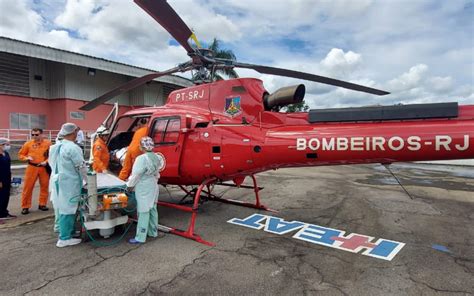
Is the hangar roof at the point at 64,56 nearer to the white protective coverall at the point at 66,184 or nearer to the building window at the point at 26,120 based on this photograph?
the building window at the point at 26,120

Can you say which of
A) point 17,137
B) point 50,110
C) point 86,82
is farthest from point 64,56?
point 17,137

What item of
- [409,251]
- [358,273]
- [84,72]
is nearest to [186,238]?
[358,273]

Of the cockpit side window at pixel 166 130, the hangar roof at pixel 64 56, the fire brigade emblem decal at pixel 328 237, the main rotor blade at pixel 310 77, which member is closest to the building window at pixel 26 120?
the hangar roof at pixel 64 56

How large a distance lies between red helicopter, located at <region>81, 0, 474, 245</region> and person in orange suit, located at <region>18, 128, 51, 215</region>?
1.42 metres

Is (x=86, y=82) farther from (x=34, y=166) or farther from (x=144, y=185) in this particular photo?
(x=144, y=185)

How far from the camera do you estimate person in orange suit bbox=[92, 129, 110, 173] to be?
618 centimetres

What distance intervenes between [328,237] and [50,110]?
879 inches

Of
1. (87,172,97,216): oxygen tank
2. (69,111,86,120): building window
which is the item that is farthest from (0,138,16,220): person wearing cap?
(69,111,86,120): building window

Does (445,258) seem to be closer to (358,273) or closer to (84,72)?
(358,273)

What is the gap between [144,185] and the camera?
193 inches

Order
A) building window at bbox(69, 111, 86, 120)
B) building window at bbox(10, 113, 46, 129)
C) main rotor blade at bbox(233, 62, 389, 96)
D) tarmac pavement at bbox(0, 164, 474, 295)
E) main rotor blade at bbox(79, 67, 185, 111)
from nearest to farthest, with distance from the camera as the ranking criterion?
tarmac pavement at bbox(0, 164, 474, 295) < main rotor blade at bbox(233, 62, 389, 96) < main rotor blade at bbox(79, 67, 185, 111) < building window at bbox(10, 113, 46, 129) < building window at bbox(69, 111, 86, 120)

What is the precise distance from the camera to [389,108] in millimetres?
4617

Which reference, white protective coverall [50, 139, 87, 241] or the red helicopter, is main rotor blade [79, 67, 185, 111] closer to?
the red helicopter

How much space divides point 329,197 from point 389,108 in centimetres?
438
